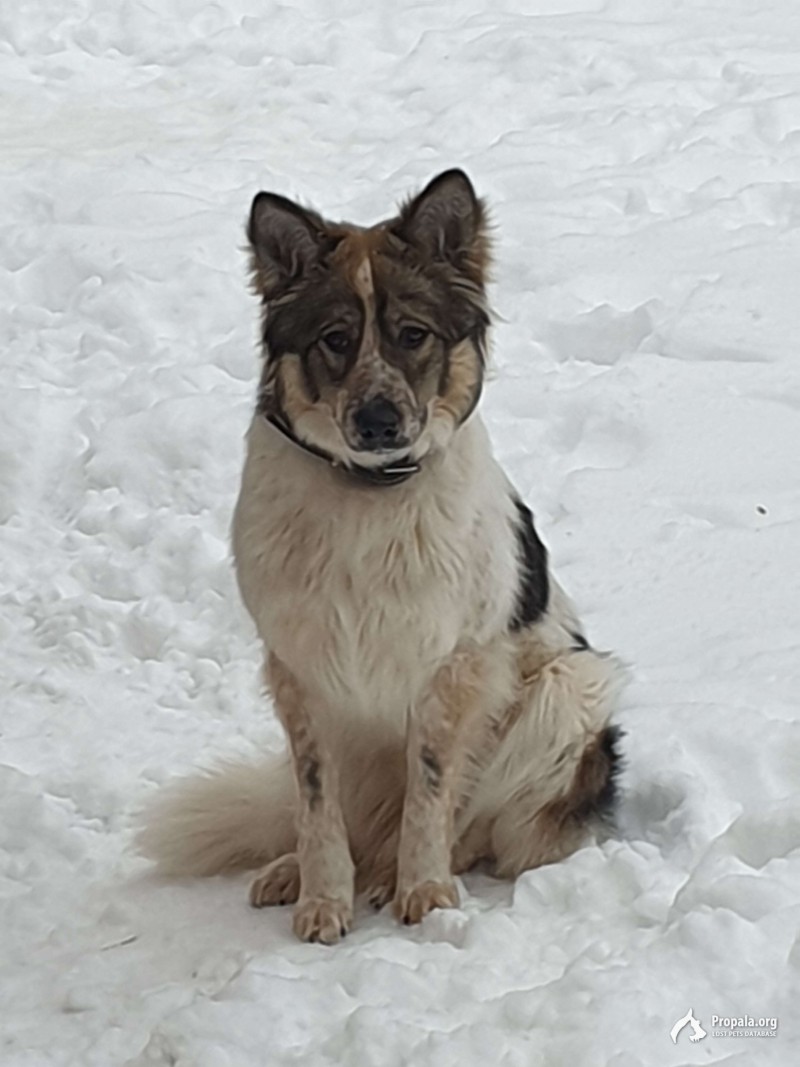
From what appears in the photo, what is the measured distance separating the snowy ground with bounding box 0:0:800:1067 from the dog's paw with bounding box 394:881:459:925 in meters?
0.04

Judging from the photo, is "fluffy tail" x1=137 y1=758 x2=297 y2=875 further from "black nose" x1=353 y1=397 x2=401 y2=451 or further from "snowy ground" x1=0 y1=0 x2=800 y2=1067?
"black nose" x1=353 y1=397 x2=401 y2=451

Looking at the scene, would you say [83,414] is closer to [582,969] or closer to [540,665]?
[540,665]

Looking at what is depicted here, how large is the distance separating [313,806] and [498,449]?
2.06 metres

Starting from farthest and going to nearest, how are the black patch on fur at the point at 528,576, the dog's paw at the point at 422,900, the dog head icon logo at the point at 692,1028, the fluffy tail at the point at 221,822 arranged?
the fluffy tail at the point at 221,822 < the black patch on fur at the point at 528,576 < the dog's paw at the point at 422,900 < the dog head icon logo at the point at 692,1028

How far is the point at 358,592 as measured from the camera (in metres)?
3.40

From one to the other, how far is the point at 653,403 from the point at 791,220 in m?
1.47

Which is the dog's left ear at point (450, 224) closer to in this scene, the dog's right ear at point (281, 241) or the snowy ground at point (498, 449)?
the dog's right ear at point (281, 241)

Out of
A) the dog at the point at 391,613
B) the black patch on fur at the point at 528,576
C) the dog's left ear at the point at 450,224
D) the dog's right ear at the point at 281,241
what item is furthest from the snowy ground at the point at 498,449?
the dog's right ear at the point at 281,241

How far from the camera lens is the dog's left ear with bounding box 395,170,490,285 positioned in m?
3.29

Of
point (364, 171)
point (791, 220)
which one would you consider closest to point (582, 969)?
point (791, 220)

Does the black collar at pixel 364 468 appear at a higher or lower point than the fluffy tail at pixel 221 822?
higher

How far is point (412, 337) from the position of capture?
3299 mm

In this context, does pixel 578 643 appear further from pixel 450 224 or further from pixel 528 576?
pixel 450 224

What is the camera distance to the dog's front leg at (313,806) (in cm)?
351
